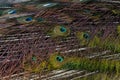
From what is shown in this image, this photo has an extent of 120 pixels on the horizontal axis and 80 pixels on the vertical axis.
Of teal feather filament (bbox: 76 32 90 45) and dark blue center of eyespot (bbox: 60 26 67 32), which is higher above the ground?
dark blue center of eyespot (bbox: 60 26 67 32)

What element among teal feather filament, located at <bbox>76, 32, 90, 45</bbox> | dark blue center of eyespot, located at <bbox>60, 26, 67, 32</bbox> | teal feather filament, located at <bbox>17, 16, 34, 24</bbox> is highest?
teal feather filament, located at <bbox>17, 16, 34, 24</bbox>

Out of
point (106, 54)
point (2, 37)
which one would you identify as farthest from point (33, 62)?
point (106, 54)

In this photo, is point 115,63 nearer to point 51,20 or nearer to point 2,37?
point 51,20

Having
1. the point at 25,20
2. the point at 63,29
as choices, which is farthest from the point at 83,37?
the point at 25,20

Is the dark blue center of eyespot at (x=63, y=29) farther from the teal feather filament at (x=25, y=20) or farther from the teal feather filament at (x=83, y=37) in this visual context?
the teal feather filament at (x=25, y=20)

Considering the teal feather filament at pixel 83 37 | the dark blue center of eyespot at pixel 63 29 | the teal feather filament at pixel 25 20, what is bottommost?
the teal feather filament at pixel 83 37

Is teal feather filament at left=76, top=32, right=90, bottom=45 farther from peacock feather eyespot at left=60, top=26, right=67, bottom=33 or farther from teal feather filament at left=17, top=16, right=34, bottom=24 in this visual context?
teal feather filament at left=17, top=16, right=34, bottom=24

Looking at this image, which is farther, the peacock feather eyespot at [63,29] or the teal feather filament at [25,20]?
the teal feather filament at [25,20]

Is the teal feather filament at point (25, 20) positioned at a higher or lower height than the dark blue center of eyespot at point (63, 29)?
higher

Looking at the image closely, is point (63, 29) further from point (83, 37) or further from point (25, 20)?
point (25, 20)

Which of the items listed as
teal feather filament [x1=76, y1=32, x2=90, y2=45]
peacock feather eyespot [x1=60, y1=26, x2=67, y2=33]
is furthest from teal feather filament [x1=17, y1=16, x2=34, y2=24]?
teal feather filament [x1=76, y1=32, x2=90, y2=45]

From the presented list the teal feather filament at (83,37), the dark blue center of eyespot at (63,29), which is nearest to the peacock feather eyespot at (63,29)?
the dark blue center of eyespot at (63,29)

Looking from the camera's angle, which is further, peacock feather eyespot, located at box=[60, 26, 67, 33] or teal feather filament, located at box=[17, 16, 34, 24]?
teal feather filament, located at box=[17, 16, 34, 24]
